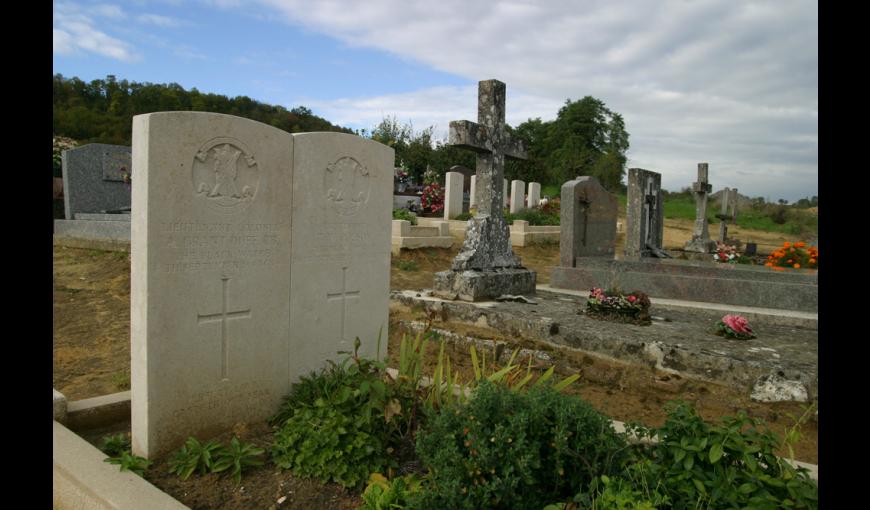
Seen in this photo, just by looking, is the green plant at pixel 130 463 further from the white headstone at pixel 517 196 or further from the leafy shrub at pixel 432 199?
the white headstone at pixel 517 196

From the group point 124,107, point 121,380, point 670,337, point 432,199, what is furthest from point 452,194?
point 124,107

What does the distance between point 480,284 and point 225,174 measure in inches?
166

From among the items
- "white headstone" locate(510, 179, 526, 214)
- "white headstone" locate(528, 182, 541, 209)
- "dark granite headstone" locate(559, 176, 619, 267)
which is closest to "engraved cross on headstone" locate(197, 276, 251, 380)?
"dark granite headstone" locate(559, 176, 619, 267)

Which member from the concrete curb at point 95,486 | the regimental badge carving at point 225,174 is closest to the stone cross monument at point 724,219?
the regimental badge carving at point 225,174

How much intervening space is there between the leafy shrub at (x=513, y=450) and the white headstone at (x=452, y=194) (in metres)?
14.8

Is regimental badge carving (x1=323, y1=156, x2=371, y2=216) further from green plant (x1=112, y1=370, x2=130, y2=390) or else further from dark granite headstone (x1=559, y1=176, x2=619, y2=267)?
dark granite headstone (x1=559, y1=176, x2=619, y2=267)

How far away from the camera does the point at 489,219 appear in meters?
7.45

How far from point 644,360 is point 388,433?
9.64ft

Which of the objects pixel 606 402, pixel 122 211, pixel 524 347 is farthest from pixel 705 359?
pixel 122 211

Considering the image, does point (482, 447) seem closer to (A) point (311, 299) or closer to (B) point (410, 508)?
(B) point (410, 508)

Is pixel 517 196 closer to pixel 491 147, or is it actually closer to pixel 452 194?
pixel 452 194

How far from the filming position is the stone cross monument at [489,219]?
275 inches

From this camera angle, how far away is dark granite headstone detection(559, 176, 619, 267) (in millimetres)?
8734

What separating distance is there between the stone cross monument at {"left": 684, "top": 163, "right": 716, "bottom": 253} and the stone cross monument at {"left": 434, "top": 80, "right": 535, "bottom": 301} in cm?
948
